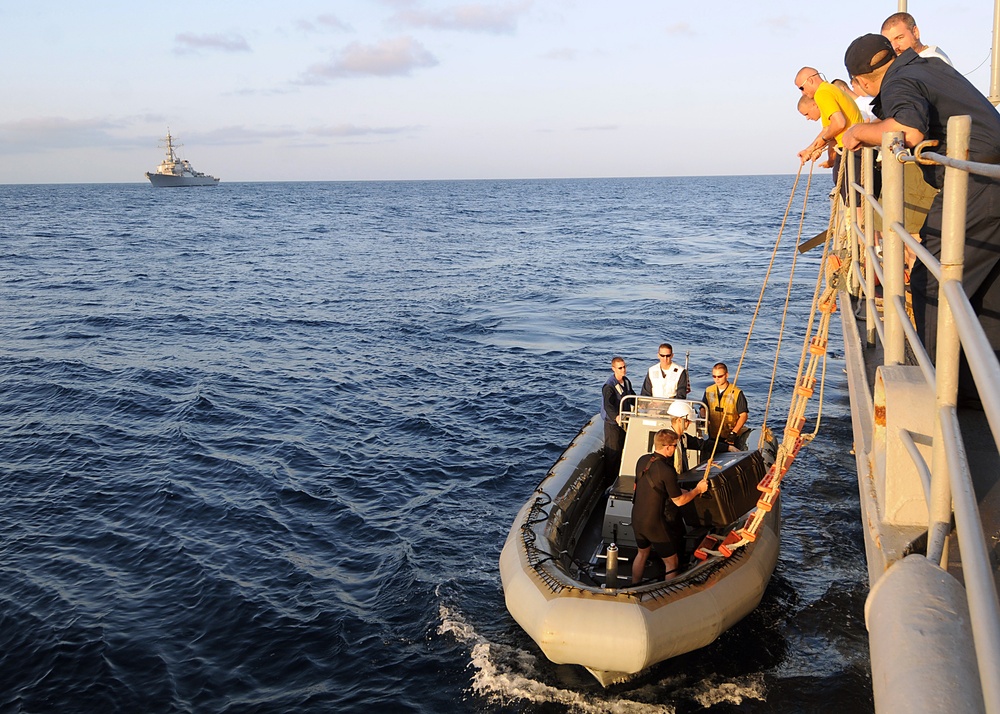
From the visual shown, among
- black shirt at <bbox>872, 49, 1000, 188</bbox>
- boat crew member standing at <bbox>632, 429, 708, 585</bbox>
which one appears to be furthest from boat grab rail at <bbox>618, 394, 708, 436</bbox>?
black shirt at <bbox>872, 49, 1000, 188</bbox>

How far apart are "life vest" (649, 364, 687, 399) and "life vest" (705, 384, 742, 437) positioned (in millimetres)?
446

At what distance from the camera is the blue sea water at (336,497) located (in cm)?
888

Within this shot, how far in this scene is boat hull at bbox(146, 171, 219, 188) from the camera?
16450 cm

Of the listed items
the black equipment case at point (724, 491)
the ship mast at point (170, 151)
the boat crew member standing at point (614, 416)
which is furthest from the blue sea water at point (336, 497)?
the ship mast at point (170, 151)

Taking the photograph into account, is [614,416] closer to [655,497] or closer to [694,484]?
[694,484]

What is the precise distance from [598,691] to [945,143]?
648 cm

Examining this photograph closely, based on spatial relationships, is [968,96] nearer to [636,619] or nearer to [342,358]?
[636,619]

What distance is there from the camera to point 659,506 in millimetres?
8680

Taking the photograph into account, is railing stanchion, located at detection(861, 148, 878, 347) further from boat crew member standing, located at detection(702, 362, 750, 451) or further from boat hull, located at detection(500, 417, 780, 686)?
boat crew member standing, located at detection(702, 362, 750, 451)

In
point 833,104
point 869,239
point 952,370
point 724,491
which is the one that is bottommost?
point 724,491

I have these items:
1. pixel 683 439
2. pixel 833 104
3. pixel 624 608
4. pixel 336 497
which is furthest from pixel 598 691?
pixel 336 497

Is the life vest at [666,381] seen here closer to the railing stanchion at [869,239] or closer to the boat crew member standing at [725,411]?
the boat crew member standing at [725,411]

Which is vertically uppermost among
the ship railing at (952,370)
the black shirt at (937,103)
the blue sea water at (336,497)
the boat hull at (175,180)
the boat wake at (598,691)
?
the boat hull at (175,180)

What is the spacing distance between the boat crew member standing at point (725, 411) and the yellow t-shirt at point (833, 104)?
15.2ft
